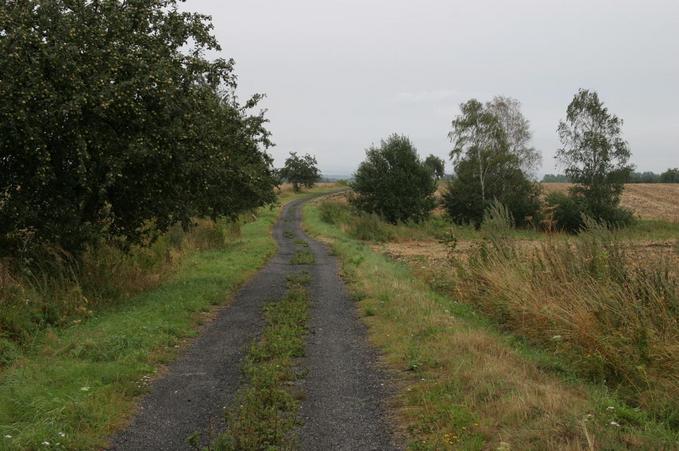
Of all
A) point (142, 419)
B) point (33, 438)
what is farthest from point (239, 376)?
point (33, 438)

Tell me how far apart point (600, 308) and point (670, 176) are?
124 meters

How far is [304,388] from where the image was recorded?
6.68 metres

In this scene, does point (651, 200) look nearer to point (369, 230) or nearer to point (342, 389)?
point (369, 230)

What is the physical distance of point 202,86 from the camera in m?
14.0

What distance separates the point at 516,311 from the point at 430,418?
5.38 meters

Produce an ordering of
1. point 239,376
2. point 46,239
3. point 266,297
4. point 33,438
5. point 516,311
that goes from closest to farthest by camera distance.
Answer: point 33,438, point 239,376, point 516,311, point 46,239, point 266,297

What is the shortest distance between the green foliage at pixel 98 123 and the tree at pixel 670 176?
123 metres

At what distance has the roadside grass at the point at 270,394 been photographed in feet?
16.6

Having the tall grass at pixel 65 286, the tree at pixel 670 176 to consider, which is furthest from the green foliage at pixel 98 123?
the tree at pixel 670 176

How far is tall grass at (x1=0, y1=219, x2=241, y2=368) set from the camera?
8.85m

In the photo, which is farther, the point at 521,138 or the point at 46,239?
the point at 521,138

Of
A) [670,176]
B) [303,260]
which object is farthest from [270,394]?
[670,176]

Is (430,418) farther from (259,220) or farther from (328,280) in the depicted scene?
(259,220)

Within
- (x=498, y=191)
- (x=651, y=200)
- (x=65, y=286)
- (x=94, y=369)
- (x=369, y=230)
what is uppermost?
(x=498, y=191)
